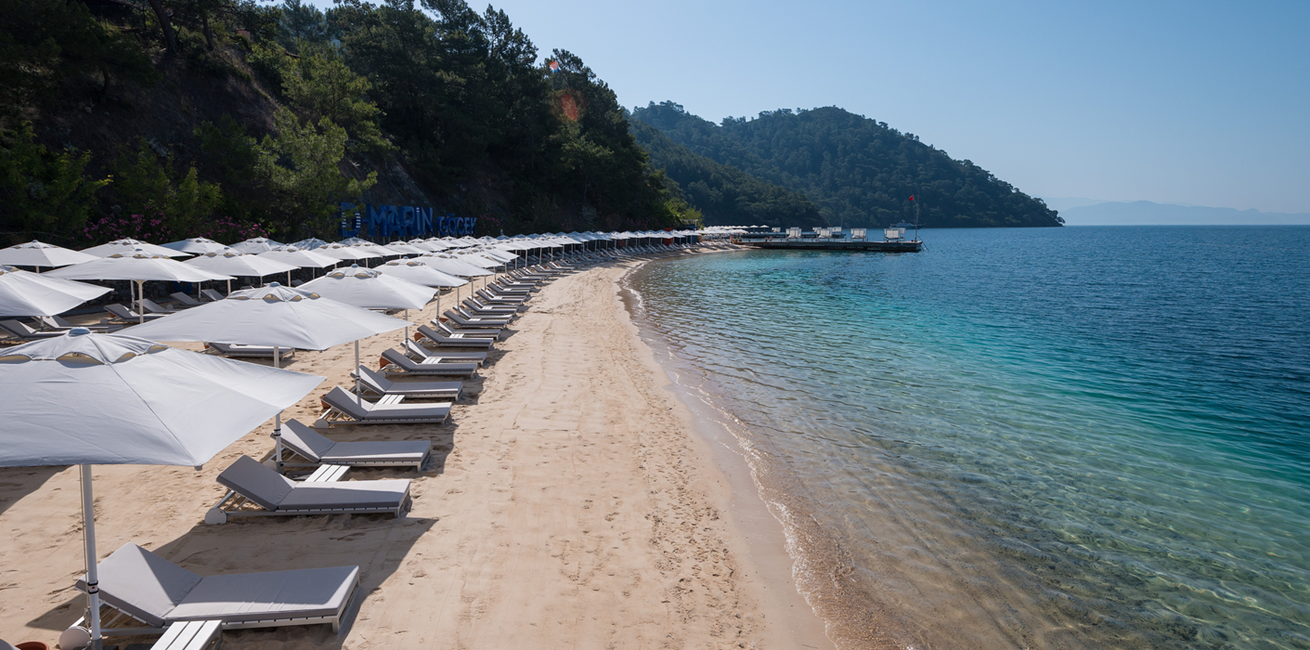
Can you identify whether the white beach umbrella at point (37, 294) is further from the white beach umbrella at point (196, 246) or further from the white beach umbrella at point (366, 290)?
the white beach umbrella at point (196, 246)

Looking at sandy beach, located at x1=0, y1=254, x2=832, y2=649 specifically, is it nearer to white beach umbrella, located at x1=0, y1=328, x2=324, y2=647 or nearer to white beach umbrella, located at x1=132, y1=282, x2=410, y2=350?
white beach umbrella, located at x1=0, y1=328, x2=324, y2=647

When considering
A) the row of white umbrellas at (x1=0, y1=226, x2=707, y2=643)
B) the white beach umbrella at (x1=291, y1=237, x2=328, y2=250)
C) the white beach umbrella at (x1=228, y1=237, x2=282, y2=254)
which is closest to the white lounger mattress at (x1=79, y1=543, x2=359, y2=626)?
the row of white umbrellas at (x1=0, y1=226, x2=707, y2=643)

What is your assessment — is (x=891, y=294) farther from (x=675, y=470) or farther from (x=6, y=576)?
(x=6, y=576)

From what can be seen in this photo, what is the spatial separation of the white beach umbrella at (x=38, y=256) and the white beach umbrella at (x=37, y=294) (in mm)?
4409

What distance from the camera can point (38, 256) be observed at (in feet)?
41.9

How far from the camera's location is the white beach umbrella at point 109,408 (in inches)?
127

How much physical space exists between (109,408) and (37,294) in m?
7.05

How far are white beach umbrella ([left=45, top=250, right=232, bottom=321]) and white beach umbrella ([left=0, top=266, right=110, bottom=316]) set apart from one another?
2.01m

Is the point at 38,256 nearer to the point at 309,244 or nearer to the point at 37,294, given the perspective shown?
the point at 37,294

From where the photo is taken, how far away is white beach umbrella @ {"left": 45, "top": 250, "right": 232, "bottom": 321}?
11117 millimetres

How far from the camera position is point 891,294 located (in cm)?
3303

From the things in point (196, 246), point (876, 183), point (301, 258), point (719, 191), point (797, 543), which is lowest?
point (797, 543)

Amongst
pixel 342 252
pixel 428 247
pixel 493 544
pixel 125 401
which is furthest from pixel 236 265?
pixel 125 401

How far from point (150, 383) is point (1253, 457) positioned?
14.1 m
